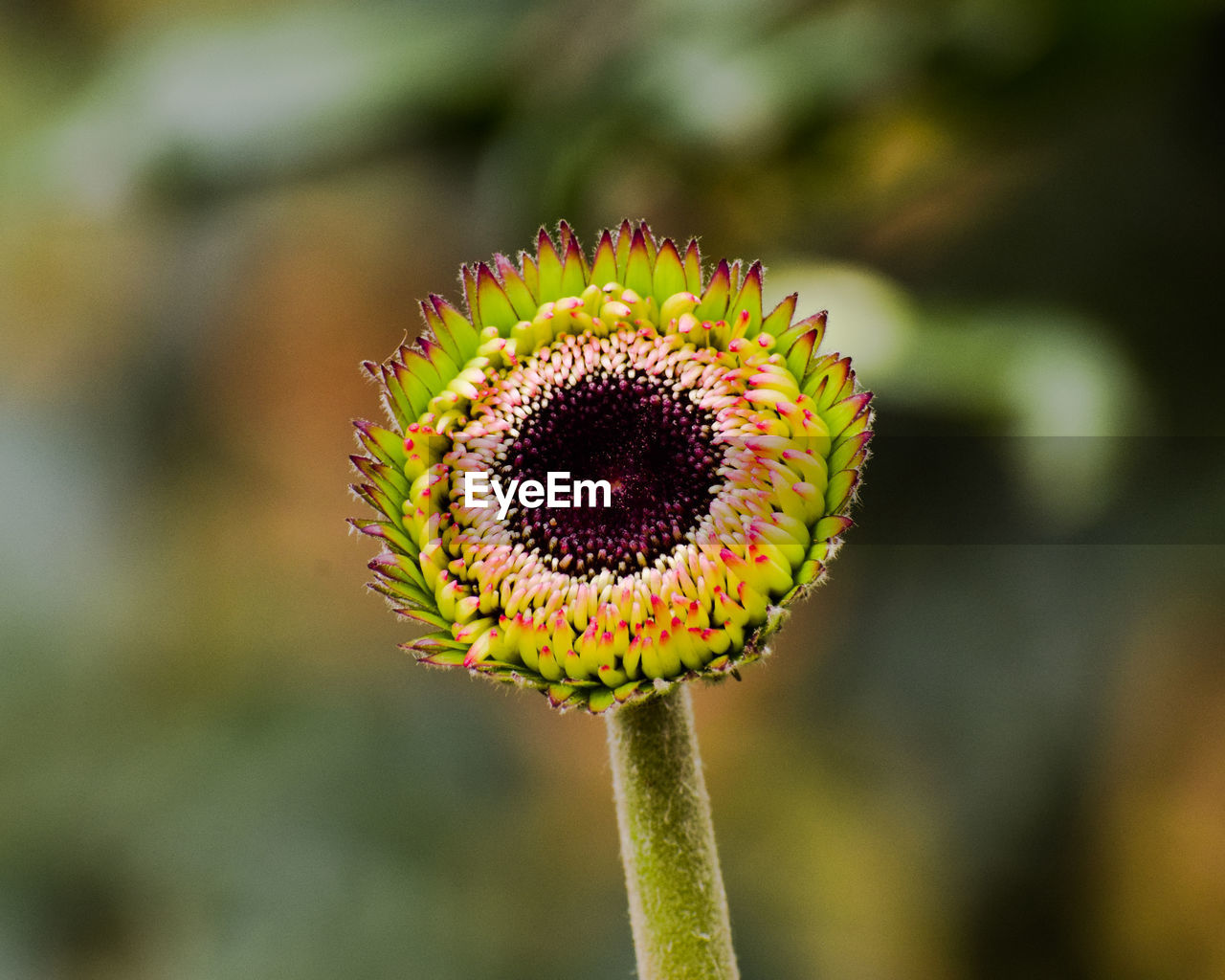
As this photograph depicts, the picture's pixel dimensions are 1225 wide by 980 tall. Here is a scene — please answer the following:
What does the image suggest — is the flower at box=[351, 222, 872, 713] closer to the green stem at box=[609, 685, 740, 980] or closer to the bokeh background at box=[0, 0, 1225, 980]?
the green stem at box=[609, 685, 740, 980]

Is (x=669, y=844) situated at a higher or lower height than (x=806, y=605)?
lower

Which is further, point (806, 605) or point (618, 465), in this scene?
point (806, 605)

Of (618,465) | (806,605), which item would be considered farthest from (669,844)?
(806,605)

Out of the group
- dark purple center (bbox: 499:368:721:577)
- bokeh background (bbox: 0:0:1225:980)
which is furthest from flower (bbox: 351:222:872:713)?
bokeh background (bbox: 0:0:1225:980)

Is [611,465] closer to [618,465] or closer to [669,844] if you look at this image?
[618,465]

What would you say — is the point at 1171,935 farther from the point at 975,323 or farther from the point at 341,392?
the point at 341,392

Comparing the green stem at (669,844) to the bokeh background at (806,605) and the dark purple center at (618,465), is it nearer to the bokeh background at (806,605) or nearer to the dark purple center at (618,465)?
the dark purple center at (618,465)

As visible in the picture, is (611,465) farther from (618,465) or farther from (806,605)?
(806,605)
